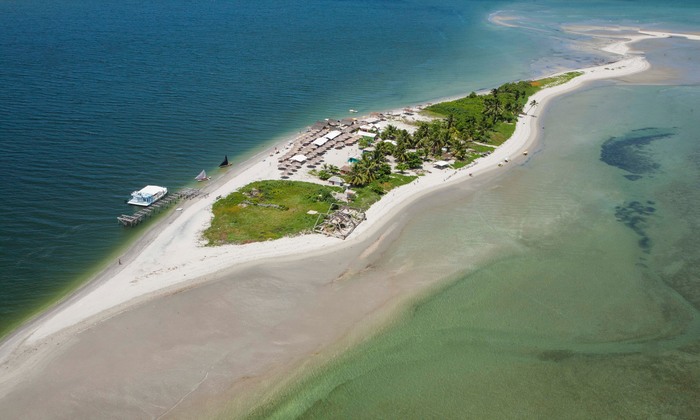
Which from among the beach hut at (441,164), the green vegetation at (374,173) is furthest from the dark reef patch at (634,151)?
the beach hut at (441,164)

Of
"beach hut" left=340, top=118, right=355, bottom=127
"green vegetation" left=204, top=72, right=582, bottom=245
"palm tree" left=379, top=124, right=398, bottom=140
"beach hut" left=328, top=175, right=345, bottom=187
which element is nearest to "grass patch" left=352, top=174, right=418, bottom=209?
"green vegetation" left=204, top=72, right=582, bottom=245

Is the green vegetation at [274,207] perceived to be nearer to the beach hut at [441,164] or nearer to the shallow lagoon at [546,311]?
the beach hut at [441,164]

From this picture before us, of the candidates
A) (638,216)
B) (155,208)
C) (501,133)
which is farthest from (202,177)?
(638,216)

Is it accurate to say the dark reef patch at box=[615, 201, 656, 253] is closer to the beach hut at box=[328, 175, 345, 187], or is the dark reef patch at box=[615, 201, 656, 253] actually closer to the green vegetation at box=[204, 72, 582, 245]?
the green vegetation at box=[204, 72, 582, 245]

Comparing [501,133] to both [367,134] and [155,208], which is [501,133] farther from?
[155,208]

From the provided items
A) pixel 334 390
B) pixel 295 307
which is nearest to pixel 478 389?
pixel 334 390

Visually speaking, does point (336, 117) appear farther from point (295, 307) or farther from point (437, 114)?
point (295, 307)
